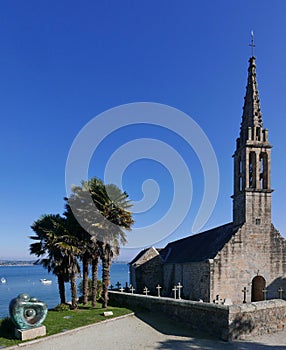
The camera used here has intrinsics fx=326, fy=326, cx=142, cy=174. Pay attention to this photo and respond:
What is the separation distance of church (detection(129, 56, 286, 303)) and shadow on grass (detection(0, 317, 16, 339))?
1381cm

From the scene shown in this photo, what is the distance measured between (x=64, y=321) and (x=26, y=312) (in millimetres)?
3692

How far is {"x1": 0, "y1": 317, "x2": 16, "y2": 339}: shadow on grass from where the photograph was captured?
1570 cm

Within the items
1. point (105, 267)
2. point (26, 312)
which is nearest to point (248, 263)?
point (105, 267)

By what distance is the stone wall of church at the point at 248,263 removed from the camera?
80.2 ft

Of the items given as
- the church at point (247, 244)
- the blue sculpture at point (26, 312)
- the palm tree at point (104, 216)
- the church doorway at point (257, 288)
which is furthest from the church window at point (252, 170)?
the blue sculpture at point (26, 312)

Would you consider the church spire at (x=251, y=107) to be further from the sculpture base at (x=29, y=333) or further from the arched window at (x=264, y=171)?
the sculpture base at (x=29, y=333)

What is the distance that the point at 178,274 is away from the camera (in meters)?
31.1

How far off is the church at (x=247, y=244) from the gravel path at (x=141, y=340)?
303 inches

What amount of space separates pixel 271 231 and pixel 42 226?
1834cm

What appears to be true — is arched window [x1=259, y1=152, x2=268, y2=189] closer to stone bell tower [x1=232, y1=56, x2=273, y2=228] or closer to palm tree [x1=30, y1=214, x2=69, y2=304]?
stone bell tower [x1=232, y1=56, x2=273, y2=228]

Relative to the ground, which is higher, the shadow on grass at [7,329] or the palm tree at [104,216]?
the palm tree at [104,216]

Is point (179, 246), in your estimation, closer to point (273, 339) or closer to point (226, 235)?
point (226, 235)

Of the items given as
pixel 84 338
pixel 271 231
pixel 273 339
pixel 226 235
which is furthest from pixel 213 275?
pixel 84 338

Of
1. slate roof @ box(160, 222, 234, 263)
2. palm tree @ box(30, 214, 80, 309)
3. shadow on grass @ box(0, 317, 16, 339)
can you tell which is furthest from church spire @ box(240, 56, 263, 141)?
shadow on grass @ box(0, 317, 16, 339)
